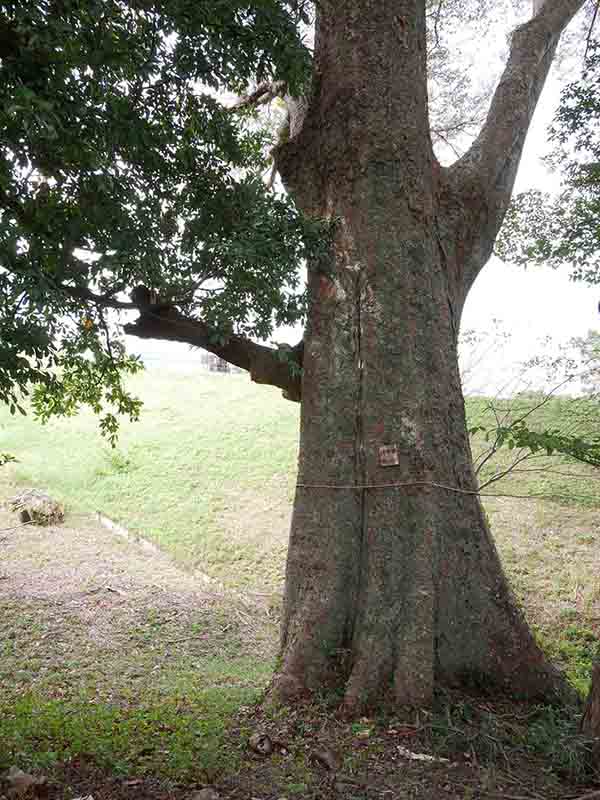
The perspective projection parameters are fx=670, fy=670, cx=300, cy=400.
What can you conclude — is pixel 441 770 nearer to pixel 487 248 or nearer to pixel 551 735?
pixel 551 735

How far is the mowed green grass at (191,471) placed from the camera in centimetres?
1030

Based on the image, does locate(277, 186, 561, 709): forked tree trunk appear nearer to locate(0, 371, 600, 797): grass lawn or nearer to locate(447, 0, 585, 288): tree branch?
locate(0, 371, 600, 797): grass lawn

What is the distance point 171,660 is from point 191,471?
734 centimetres

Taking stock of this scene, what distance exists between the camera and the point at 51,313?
11.2 feet

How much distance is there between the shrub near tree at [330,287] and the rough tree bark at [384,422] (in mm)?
14

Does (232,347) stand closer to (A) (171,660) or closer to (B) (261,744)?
(B) (261,744)

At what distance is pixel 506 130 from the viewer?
226 inches

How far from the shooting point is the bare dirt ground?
11.2 feet

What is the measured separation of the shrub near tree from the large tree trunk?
0.01m

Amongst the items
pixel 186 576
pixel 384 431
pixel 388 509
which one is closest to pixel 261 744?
pixel 388 509

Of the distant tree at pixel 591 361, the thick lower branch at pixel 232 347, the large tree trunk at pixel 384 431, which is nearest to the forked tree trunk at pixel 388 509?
the large tree trunk at pixel 384 431

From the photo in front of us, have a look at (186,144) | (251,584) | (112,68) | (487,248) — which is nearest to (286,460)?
(251,584)

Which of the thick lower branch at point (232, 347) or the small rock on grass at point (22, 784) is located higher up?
the thick lower branch at point (232, 347)

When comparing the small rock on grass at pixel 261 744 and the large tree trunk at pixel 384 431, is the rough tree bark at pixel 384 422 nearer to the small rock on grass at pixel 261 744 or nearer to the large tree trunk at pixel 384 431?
the large tree trunk at pixel 384 431
